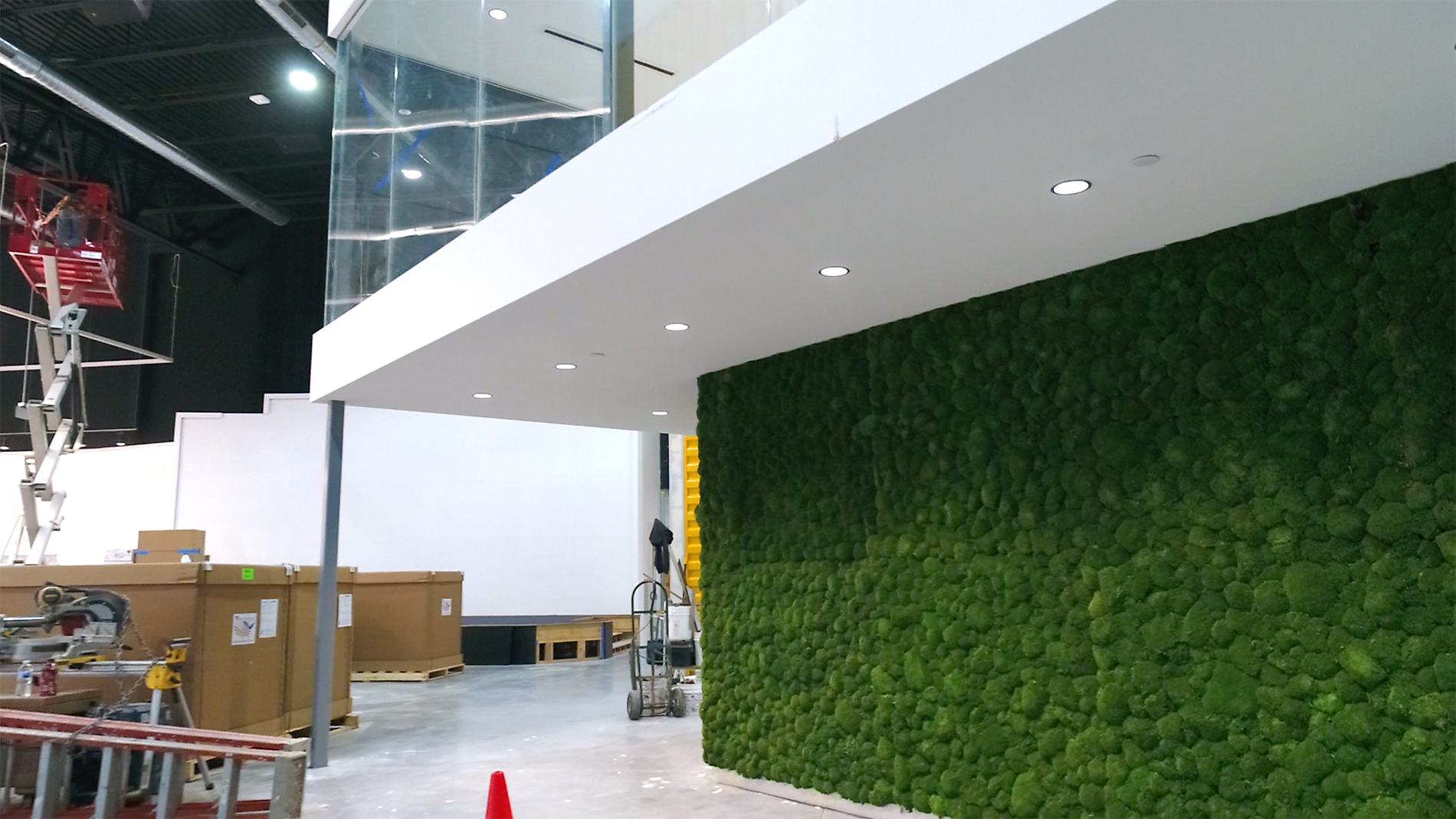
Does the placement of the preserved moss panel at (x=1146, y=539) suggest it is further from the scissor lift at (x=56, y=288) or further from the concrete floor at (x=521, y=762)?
the scissor lift at (x=56, y=288)

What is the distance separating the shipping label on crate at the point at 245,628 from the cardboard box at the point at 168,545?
257 centimetres

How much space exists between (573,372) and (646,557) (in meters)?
8.24

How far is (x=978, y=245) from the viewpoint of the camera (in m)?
3.76

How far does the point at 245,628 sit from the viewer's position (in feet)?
21.2

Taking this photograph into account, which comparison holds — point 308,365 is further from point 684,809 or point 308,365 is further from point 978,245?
point 978,245

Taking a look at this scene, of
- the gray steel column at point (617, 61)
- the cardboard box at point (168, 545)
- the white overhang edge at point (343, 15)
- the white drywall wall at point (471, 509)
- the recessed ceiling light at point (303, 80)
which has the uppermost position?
the recessed ceiling light at point (303, 80)

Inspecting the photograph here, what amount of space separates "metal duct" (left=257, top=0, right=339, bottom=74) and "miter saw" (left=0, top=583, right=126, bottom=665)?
4827mm

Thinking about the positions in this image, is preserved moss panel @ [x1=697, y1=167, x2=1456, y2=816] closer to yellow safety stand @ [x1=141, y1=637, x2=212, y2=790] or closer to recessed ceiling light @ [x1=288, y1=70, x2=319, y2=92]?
yellow safety stand @ [x1=141, y1=637, x2=212, y2=790]

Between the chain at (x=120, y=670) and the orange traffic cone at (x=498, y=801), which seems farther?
the chain at (x=120, y=670)

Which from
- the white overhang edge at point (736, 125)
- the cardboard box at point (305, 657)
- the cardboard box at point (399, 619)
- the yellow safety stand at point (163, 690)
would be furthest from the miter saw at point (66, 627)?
the cardboard box at point (399, 619)

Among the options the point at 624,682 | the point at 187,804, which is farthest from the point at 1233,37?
the point at 624,682

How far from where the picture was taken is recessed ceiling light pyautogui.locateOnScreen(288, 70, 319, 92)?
10.6 metres

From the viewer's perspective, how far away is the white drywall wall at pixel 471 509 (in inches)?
543

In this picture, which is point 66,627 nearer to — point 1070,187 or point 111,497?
point 1070,187
